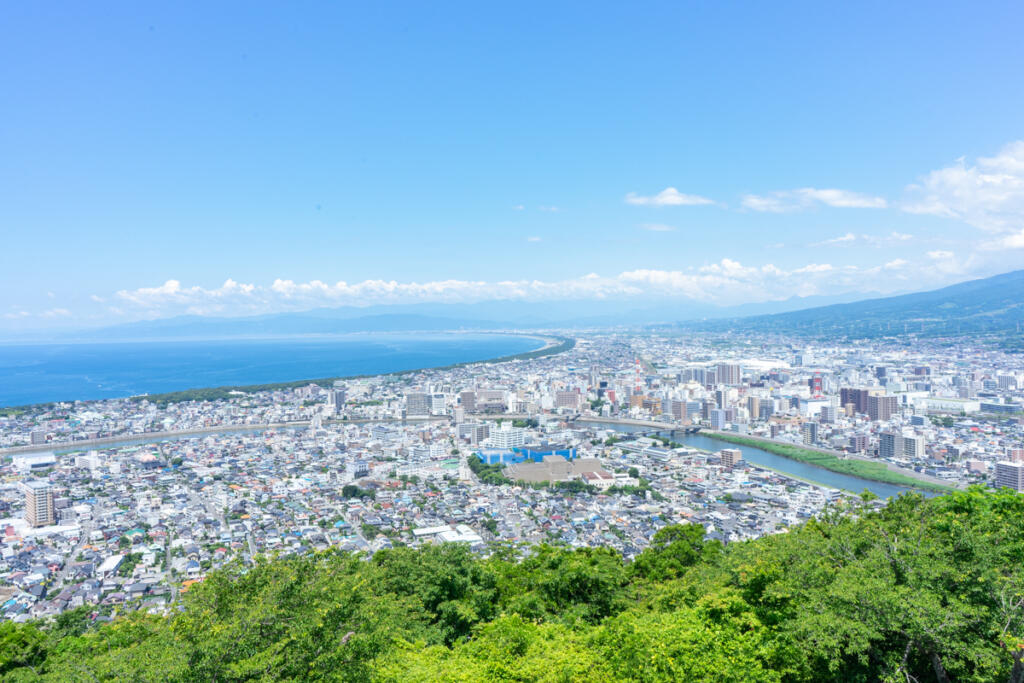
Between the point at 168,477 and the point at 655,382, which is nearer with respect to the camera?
the point at 168,477

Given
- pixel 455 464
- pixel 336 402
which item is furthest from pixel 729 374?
pixel 336 402

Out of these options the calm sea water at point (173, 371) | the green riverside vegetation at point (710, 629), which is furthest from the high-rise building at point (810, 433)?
the calm sea water at point (173, 371)

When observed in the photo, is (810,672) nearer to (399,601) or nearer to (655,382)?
(399,601)

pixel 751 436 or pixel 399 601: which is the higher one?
pixel 399 601

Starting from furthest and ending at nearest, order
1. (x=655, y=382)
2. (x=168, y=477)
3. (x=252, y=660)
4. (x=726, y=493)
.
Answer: (x=655, y=382) → (x=168, y=477) → (x=726, y=493) → (x=252, y=660)

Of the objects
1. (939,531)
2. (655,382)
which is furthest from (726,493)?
(655,382)

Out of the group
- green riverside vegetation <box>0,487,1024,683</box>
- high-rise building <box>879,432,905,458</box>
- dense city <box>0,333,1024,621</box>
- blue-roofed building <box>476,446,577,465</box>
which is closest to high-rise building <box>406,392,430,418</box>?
dense city <box>0,333,1024,621</box>

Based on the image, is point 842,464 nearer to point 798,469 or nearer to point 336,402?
point 798,469

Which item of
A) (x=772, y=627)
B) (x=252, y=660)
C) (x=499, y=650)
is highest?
(x=252, y=660)

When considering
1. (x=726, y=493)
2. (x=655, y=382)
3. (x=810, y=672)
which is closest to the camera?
(x=810, y=672)
